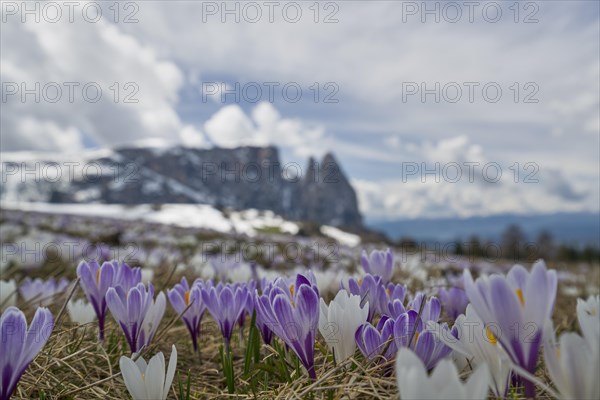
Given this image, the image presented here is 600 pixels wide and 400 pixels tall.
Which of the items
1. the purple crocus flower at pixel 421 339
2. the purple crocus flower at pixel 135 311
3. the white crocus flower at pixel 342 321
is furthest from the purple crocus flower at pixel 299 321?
the purple crocus flower at pixel 135 311

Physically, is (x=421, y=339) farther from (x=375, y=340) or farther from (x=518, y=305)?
(x=518, y=305)

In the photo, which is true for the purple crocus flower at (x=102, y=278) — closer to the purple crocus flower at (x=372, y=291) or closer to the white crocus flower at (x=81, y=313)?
the white crocus flower at (x=81, y=313)

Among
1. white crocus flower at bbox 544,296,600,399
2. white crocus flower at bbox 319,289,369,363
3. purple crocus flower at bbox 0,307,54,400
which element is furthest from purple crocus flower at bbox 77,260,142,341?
white crocus flower at bbox 544,296,600,399

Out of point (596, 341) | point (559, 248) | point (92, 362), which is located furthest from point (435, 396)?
point (559, 248)

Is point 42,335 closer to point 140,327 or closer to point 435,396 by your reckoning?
point 140,327

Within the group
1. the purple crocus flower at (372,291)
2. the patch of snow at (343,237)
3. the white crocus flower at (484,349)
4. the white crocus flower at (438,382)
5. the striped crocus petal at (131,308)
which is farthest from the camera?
the patch of snow at (343,237)

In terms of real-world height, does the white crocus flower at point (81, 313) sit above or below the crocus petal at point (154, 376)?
Result: below

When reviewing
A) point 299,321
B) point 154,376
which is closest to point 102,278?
point 154,376
